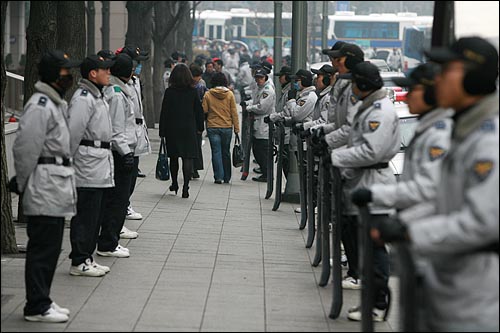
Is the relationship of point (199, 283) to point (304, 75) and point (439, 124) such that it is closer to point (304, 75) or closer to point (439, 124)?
point (439, 124)

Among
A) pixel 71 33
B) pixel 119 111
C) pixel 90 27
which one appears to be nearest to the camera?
pixel 119 111

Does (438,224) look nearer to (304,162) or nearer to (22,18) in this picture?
(304,162)

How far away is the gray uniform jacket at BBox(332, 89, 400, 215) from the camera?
8055 millimetres

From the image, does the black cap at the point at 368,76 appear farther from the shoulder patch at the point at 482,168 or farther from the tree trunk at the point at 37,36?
the tree trunk at the point at 37,36

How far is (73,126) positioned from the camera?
8.69 m

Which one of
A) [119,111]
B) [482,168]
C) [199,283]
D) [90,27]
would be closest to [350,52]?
[119,111]

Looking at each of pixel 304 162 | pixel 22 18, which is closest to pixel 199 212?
pixel 304 162

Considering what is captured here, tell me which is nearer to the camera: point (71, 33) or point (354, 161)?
point (354, 161)

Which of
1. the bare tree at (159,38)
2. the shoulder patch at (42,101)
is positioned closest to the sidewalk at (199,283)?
the shoulder patch at (42,101)

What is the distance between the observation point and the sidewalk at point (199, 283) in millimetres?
7691

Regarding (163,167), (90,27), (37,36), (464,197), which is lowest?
(163,167)

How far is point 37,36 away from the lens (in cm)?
1214

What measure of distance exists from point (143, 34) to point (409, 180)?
20433mm

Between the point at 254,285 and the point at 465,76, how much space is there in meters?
4.61
